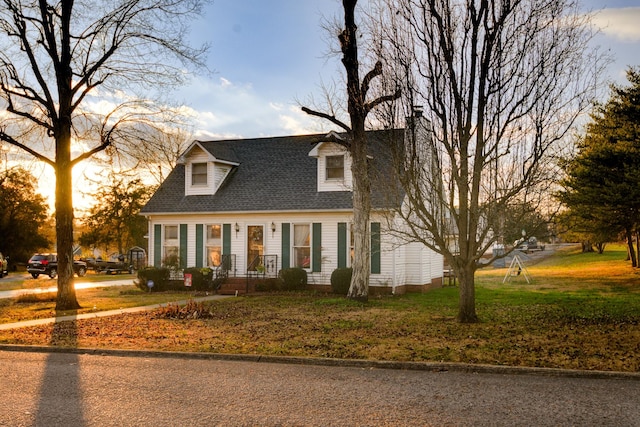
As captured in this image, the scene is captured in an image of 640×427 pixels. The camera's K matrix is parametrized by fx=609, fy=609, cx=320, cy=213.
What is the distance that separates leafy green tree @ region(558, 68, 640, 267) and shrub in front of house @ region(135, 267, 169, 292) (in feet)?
54.2

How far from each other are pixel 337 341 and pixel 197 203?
15472 millimetres

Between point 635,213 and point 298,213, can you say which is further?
point 635,213

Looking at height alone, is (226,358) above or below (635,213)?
below

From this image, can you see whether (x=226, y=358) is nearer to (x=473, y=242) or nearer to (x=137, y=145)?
(x=473, y=242)

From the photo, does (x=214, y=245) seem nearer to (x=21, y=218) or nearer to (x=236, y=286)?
(x=236, y=286)

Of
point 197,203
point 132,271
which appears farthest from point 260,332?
point 132,271

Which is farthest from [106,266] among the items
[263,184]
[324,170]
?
[324,170]

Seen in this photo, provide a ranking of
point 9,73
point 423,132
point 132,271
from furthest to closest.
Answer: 1. point 132,271
2. point 9,73
3. point 423,132

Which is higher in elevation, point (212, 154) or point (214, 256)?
point (212, 154)

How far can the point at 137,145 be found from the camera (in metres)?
19.5

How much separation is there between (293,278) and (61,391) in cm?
1498

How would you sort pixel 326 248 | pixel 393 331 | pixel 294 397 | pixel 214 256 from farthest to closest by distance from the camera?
pixel 214 256 < pixel 326 248 < pixel 393 331 < pixel 294 397

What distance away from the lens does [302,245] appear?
23.8m

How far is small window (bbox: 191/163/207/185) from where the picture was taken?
26.3 meters
